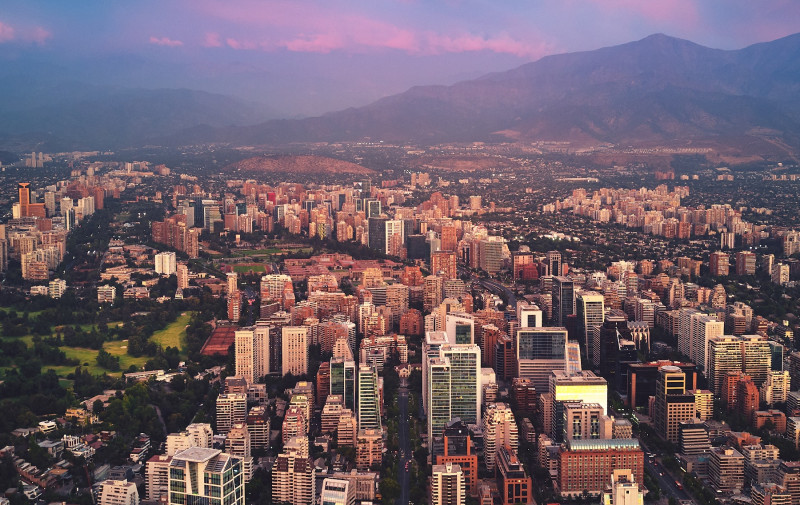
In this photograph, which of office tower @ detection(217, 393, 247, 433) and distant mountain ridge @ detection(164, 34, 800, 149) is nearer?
office tower @ detection(217, 393, 247, 433)

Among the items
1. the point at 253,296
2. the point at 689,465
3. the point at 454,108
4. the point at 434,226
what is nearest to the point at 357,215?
the point at 434,226

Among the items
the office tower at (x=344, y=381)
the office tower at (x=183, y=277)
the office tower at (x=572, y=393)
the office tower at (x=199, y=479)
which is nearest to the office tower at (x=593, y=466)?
the office tower at (x=572, y=393)

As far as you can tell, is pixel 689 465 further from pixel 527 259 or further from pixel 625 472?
pixel 527 259

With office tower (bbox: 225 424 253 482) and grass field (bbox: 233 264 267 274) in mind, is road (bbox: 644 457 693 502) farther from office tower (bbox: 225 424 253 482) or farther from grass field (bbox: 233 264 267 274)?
grass field (bbox: 233 264 267 274)

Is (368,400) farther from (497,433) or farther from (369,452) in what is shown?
(497,433)

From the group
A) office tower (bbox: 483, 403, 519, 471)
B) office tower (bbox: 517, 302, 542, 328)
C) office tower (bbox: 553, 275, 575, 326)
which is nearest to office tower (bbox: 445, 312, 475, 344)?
office tower (bbox: 517, 302, 542, 328)

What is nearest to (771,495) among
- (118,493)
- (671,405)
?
(671,405)
